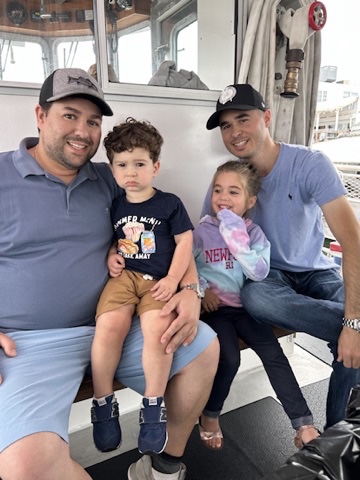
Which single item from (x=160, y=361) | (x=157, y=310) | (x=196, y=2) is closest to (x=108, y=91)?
(x=196, y=2)

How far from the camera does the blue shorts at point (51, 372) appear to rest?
3.40 feet

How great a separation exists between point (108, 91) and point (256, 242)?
1.14 meters

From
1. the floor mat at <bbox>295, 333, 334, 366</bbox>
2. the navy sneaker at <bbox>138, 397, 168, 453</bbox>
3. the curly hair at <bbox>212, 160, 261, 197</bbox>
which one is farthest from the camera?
the floor mat at <bbox>295, 333, 334, 366</bbox>

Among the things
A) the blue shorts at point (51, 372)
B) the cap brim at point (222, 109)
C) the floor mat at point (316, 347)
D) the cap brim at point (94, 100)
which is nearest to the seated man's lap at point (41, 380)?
the blue shorts at point (51, 372)

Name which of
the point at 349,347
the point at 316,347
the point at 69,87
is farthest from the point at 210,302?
the point at 316,347

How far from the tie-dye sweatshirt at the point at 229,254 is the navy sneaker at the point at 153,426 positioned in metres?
0.56

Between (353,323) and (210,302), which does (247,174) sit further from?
(353,323)

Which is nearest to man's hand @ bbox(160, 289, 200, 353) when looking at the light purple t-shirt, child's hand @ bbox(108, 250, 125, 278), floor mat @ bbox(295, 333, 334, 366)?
child's hand @ bbox(108, 250, 125, 278)

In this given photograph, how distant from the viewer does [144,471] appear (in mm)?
1468

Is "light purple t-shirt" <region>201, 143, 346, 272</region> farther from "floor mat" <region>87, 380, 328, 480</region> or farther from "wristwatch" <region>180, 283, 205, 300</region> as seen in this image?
"floor mat" <region>87, 380, 328, 480</region>

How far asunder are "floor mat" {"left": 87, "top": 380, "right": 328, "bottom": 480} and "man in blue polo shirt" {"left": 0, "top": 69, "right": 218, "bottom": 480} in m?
0.27

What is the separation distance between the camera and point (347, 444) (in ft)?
2.48

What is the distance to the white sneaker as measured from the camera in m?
1.45

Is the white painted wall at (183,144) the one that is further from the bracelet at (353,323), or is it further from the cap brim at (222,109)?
the bracelet at (353,323)
